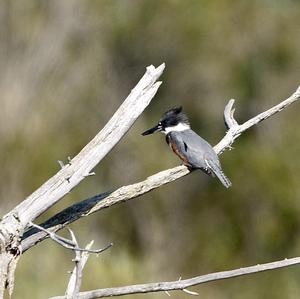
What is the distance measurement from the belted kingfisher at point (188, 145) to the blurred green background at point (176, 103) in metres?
5.22

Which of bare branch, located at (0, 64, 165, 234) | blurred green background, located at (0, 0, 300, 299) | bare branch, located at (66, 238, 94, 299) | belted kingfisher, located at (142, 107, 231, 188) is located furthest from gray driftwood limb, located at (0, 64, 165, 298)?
blurred green background, located at (0, 0, 300, 299)

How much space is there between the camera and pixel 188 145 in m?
4.83

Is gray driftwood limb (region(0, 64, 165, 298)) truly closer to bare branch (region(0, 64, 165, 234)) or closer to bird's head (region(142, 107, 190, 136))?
bare branch (region(0, 64, 165, 234))

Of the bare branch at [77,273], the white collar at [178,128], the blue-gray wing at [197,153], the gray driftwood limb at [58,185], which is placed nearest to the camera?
the bare branch at [77,273]

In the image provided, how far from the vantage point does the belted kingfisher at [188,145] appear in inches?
180

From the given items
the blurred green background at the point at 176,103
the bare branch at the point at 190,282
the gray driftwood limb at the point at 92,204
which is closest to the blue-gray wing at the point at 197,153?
the gray driftwood limb at the point at 92,204

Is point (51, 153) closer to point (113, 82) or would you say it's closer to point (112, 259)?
point (113, 82)

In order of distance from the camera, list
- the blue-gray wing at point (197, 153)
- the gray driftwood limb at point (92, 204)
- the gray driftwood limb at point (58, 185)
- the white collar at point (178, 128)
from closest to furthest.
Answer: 1. the gray driftwood limb at point (58, 185)
2. the gray driftwood limb at point (92, 204)
3. the blue-gray wing at point (197, 153)
4. the white collar at point (178, 128)

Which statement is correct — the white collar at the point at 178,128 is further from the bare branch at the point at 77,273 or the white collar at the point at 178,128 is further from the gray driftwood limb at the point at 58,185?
the bare branch at the point at 77,273

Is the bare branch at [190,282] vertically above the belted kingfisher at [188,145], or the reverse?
the belted kingfisher at [188,145]

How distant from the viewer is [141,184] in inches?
133

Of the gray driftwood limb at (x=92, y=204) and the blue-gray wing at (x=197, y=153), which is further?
the blue-gray wing at (x=197, y=153)

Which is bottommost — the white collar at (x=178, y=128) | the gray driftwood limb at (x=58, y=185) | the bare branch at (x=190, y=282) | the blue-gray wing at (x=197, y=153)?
the bare branch at (x=190, y=282)

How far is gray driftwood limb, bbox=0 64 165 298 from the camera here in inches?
122
